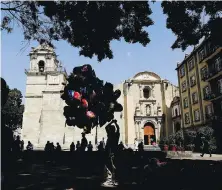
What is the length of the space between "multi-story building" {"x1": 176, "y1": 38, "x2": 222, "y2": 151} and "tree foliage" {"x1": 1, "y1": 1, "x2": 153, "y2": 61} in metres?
16.4

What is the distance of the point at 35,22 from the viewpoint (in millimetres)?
7855

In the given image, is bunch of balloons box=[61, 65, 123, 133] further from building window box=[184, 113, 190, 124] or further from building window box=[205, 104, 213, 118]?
building window box=[184, 113, 190, 124]

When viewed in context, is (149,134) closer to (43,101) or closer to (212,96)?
(212,96)

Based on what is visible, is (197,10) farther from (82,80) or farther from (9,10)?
(82,80)

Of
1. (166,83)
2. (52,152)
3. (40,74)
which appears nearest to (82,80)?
(52,152)

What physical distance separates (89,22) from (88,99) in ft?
23.9

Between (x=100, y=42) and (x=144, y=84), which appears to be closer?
(x=100, y=42)

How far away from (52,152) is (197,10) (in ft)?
42.1

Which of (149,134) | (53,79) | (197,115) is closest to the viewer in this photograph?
(197,115)

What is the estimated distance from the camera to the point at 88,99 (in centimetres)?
1478

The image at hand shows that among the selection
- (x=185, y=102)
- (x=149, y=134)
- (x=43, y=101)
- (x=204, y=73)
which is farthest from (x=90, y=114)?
(x=149, y=134)

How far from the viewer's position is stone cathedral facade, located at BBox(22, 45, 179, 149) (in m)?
37.1

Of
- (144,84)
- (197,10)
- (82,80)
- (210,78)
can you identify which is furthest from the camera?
(144,84)

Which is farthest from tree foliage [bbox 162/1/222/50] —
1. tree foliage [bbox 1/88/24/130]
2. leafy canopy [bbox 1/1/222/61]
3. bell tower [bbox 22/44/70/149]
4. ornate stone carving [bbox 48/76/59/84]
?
tree foliage [bbox 1/88/24/130]
